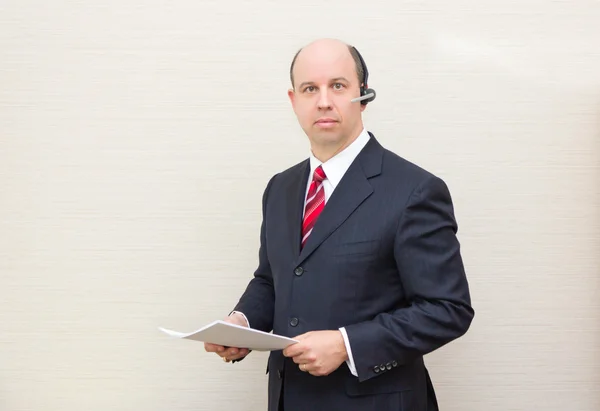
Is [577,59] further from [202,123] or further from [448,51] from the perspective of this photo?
[202,123]

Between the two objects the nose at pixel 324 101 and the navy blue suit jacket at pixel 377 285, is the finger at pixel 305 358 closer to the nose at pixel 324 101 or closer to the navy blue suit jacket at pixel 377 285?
the navy blue suit jacket at pixel 377 285

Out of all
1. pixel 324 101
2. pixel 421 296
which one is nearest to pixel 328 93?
pixel 324 101

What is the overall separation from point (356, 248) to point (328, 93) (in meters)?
0.39

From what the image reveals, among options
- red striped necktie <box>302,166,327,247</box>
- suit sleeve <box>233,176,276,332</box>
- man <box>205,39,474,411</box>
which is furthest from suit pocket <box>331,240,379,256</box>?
suit sleeve <box>233,176,276,332</box>

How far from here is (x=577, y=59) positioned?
225cm

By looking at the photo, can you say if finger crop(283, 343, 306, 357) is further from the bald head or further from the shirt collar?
the bald head

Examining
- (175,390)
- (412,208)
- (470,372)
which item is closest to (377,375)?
(412,208)

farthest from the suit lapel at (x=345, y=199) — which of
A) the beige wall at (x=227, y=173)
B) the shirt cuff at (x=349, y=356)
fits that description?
the beige wall at (x=227, y=173)

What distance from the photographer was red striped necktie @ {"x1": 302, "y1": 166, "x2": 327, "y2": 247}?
64.1 inches

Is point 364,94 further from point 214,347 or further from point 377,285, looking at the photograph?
point 214,347

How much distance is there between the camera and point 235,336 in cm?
139

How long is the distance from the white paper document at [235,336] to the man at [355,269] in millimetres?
53

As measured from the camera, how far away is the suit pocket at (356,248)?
151cm

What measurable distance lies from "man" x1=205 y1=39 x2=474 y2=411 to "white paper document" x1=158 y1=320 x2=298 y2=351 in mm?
53
